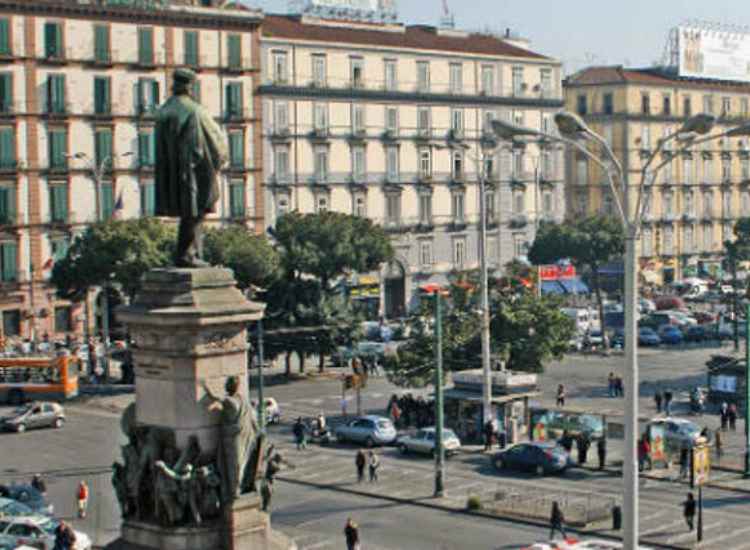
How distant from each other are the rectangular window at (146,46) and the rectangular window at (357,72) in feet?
49.4

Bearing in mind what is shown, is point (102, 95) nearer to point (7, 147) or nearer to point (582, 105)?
point (7, 147)

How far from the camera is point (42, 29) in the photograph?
7650 cm

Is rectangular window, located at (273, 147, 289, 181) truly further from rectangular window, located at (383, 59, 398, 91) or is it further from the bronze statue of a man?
the bronze statue of a man

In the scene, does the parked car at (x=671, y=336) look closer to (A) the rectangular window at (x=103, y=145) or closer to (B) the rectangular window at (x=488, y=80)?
(B) the rectangular window at (x=488, y=80)

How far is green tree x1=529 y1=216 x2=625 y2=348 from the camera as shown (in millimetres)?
92812

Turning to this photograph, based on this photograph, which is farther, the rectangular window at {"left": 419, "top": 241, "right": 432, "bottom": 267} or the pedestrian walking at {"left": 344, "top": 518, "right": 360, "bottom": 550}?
the rectangular window at {"left": 419, "top": 241, "right": 432, "bottom": 267}

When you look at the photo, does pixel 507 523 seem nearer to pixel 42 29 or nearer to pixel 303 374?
pixel 303 374

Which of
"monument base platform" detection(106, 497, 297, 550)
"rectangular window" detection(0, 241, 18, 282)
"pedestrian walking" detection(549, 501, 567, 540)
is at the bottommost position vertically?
"pedestrian walking" detection(549, 501, 567, 540)

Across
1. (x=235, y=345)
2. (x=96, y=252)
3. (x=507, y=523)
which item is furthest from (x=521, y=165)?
(x=235, y=345)

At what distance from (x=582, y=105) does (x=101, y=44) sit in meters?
51.0

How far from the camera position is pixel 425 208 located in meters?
95.4

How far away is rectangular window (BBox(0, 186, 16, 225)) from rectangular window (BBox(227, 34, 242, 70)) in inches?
643

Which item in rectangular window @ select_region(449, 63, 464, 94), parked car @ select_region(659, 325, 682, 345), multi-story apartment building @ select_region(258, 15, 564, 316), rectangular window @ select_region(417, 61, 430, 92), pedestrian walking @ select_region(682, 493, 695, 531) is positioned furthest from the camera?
rectangular window @ select_region(449, 63, 464, 94)

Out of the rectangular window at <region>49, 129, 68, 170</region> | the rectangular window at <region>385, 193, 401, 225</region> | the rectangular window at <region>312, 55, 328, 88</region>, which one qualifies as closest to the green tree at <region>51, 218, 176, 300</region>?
the rectangular window at <region>49, 129, 68, 170</region>
